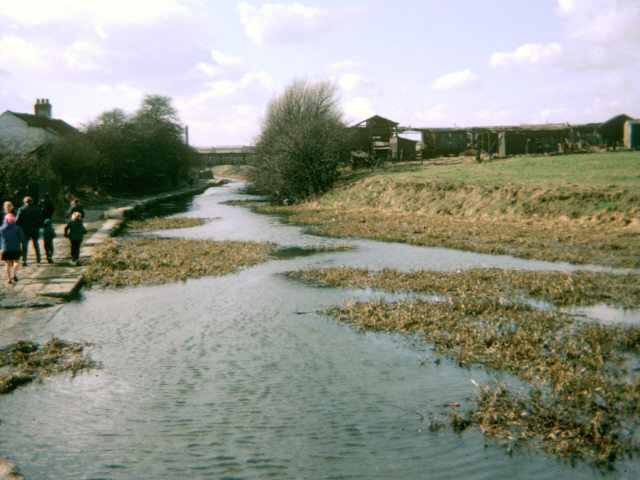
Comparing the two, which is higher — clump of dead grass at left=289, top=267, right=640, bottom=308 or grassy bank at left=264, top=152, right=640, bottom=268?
grassy bank at left=264, top=152, right=640, bottom=268

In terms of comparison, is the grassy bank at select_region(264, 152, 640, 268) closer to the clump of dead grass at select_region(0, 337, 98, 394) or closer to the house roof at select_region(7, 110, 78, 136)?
the clump of dead grass at select_region(0, 337, 98, 394)

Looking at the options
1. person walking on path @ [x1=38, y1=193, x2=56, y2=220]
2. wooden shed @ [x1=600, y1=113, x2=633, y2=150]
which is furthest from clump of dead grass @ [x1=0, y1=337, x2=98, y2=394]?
wooden shed @ [x1=600, y1=113, x2=633, y2=150]

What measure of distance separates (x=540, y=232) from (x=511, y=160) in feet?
84.4

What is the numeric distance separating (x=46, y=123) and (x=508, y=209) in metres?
52.0

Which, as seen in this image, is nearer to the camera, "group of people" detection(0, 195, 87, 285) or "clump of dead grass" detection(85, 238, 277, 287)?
"group of people" detection(0, 195, 87, 285)

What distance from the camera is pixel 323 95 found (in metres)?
59.5

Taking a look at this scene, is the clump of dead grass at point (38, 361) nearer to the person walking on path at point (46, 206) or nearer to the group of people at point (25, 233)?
the group of people at point (25, 233)

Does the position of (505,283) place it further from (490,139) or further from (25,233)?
(490,139)

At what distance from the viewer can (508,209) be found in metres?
27.9

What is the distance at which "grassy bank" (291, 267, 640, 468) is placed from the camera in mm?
5883

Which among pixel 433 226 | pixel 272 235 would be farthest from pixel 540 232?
pixel 272 235

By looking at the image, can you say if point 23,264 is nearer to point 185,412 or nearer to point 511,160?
point 185,412

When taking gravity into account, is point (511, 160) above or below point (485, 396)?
above

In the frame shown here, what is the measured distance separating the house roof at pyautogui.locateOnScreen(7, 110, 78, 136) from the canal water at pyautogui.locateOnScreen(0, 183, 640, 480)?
50036mm
